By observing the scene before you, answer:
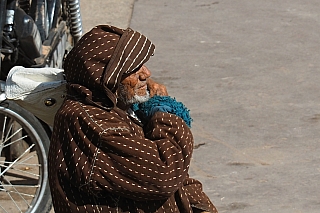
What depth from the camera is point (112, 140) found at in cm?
262

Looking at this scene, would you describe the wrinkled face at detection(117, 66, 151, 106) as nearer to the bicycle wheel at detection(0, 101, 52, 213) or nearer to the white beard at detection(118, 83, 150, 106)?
the white beard at detection(118, 83, 150, 106)

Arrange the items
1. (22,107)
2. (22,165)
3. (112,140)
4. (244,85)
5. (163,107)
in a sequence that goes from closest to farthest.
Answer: (112,140) < (163,107) < (22,107) < (22,165) < (244,85)

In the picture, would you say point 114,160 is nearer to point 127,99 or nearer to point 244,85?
point 127,99

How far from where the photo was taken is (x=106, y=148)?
104 inches

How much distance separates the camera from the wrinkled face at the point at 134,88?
2.78 meters

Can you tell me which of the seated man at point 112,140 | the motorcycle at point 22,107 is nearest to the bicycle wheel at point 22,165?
the motorcycle at point 22,107

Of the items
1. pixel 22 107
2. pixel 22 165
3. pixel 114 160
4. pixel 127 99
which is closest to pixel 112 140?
pixel 114 160

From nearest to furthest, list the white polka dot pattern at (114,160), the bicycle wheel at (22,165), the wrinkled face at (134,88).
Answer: the white polka dot pattern at (114,160), the wrinkled face at (134,88), the bicycle wheel at (22,165)

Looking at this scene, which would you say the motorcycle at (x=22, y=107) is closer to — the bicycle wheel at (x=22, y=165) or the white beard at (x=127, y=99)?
the bicycle wheel at (x=22, y=165)

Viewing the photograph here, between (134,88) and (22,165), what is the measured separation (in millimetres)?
2805

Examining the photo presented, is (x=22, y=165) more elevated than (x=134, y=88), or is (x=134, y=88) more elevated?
(x=134, y=88)

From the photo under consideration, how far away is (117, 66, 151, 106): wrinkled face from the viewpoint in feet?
9.13

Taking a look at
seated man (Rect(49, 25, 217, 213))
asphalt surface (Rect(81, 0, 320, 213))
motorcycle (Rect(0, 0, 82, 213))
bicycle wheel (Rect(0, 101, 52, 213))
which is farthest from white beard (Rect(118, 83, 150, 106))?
asphalt surface (Rect(81, 0, 320, 213))

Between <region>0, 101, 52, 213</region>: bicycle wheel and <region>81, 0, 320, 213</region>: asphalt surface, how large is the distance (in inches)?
44.0
